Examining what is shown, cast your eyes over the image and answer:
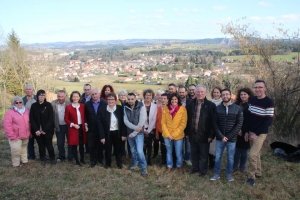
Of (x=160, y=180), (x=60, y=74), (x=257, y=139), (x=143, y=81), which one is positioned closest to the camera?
(x=257, y=139)

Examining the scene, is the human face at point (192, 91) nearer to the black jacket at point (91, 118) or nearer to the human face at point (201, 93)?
the human face at point (201, 93)

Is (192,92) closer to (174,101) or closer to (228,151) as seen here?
(174,101)

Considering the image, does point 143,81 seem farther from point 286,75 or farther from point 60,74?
point 286,75

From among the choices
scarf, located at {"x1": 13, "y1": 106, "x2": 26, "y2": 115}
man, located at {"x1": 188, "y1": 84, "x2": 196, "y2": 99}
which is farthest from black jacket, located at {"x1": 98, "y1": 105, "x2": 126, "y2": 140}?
scarf, located at {"x1": 13, "y1": 106, "x2": 26, "y2": 115}

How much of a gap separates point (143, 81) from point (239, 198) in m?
33.2

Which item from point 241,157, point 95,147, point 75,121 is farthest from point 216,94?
point 75,121

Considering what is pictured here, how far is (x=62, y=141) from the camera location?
19.0ft

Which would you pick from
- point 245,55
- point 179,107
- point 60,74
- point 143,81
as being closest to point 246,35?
point 245,55

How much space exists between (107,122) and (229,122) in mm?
2443

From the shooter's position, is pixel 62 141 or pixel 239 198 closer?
pixel 239 198

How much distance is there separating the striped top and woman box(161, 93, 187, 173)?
4.13 feet

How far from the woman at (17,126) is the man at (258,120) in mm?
4703

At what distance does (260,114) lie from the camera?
173 inches

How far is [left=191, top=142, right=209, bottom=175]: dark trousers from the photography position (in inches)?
190
